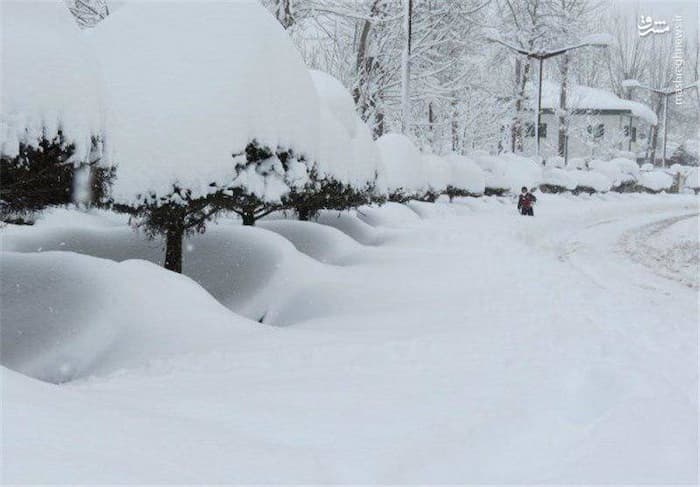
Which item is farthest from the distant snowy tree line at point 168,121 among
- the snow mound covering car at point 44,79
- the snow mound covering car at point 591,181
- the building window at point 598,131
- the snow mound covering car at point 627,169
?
the building window at point 598,131

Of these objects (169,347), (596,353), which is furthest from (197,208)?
(596,353)

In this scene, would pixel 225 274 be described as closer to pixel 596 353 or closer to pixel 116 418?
pixel 596 353

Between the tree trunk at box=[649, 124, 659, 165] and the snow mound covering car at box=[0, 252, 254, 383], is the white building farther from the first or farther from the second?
the snow mound covering car at box=[0, 252, 254, 383]

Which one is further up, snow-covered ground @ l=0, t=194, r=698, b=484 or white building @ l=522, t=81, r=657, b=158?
white building @ l=522, t=81, r=657, b=158

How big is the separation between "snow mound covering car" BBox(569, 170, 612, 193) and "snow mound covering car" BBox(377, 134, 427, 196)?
67.3 feet

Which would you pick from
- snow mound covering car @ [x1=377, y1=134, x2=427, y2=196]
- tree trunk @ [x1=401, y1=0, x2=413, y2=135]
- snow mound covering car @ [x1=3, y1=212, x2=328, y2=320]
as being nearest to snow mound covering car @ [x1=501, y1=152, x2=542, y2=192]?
tree trunk @ [x1=401, y1=0, x2=413, y2=135]

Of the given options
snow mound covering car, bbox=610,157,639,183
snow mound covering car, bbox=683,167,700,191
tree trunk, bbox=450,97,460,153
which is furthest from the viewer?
snow mound covering car, bbox=683,167,700,191

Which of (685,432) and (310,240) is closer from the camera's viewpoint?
(685,432)

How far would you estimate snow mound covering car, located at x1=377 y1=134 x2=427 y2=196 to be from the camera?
20.2 meters

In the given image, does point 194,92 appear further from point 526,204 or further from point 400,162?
point 526,204

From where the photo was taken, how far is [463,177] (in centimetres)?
2778

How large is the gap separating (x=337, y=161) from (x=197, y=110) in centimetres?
428

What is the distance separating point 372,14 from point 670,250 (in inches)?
538

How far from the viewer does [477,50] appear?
96.0 feet
